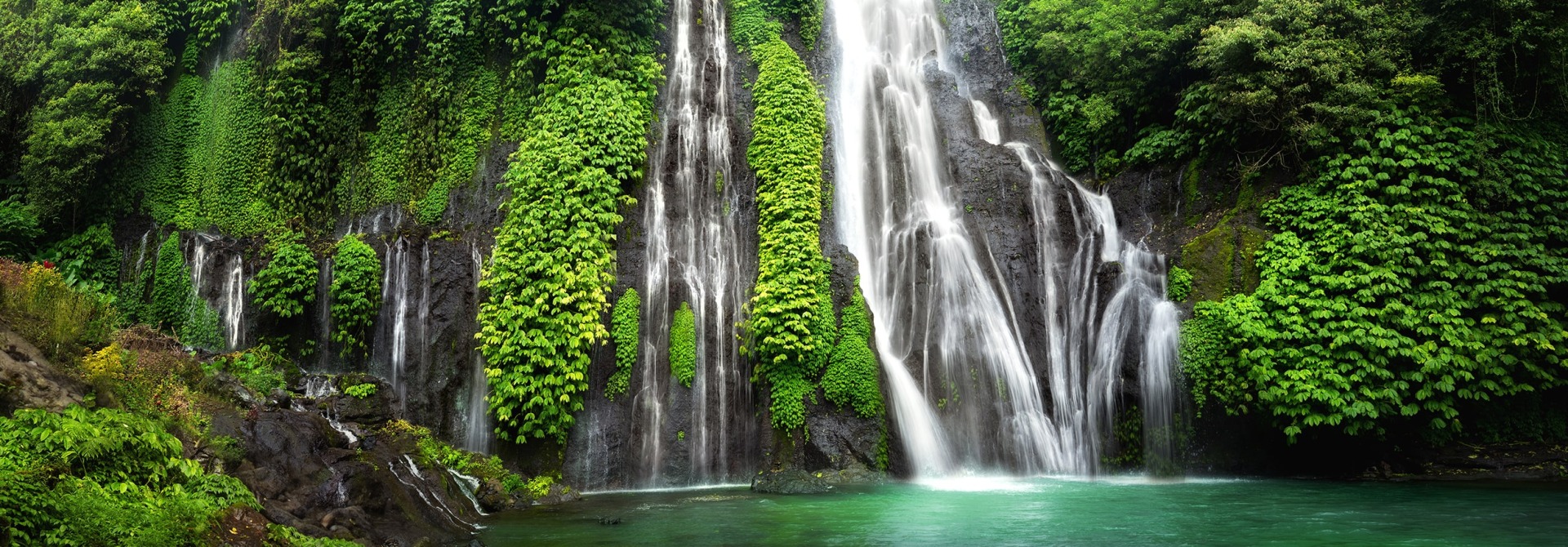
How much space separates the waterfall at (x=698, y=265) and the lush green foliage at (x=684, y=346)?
4.8 inches

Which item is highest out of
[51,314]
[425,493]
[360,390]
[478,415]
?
[51,314]

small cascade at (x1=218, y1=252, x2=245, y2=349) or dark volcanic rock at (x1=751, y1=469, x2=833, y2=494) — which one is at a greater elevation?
small cascade at (x1=218, y1=252, x2=245, y2=349)

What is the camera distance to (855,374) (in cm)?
1450

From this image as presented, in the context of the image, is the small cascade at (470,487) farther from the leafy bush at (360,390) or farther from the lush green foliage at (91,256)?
the lush green foliage at (91,256)

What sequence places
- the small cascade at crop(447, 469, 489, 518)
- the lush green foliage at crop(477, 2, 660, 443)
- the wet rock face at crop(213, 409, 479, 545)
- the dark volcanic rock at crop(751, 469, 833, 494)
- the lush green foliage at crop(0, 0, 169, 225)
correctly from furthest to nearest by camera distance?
the lush green foliage at crop(0, 0, 169, 225) < the lush green foliage at crop(477, 2, 660, 443) < the dark volcanic rock at crop(751, 469, 833, 494) < the small cascade at crop(447, 469, 489, 518) < the wet rock face at crop(213, 409, 479, 545)

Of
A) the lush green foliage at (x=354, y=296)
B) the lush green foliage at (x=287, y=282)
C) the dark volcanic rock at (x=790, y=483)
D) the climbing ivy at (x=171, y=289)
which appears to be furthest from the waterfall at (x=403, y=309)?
the dark volcanic rock at (x=790, y=483)

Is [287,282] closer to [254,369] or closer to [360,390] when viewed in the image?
[254,369]

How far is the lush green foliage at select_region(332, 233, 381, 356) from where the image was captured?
15406mm

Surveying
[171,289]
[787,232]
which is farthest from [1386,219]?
[171,289]

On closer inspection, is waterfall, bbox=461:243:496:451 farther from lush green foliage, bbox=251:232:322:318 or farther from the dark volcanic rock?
the dark volcanic rock

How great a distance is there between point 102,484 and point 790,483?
8604 mm

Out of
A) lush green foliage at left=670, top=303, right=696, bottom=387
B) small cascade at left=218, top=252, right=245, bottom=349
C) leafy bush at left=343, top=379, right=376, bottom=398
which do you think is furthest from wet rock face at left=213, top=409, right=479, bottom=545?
small cascade at left=218, top=252, right=245, bottom=349

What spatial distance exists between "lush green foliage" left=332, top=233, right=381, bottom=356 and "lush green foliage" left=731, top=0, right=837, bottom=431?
7.28m

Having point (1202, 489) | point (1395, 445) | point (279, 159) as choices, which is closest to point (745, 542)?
point (1202, 489)
